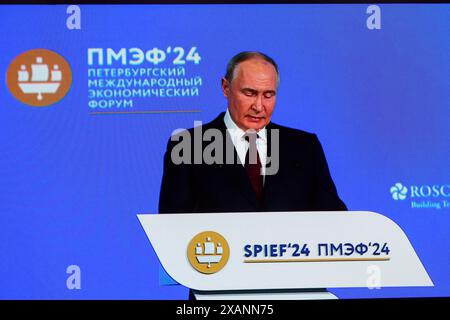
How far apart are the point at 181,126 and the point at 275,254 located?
1.63 feet

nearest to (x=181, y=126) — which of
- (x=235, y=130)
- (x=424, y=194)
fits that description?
(x=235, y=130)

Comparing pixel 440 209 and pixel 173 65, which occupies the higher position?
pixel 173 65

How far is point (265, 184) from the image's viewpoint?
285 centimetres

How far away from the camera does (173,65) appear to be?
113 inches

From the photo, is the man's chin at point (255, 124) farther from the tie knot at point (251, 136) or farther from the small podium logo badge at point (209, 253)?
the small podium logo badge at point (209, 253)

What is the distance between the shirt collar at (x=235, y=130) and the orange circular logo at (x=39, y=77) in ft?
1.66

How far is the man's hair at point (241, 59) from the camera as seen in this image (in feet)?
9.41

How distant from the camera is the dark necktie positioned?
2840 mm

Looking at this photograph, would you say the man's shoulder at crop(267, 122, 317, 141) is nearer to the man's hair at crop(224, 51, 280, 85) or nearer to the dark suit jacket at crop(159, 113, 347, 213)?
the dark suit jacket at crop(159, 113, 347, 213)

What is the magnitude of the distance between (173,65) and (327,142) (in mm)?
543

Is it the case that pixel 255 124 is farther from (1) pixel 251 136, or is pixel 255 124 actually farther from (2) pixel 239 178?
(2) pixel 239 178

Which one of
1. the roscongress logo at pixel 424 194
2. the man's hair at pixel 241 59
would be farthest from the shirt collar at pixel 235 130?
the roscongress logo at pixel 424 194
